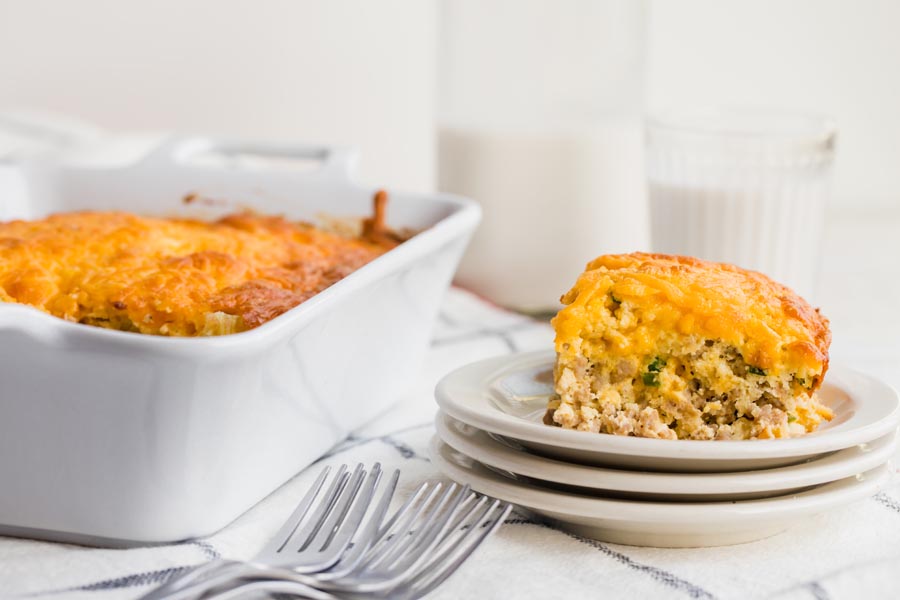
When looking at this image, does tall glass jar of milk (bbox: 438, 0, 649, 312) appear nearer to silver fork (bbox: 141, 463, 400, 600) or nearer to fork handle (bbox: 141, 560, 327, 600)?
silver fork (bbox: 141, 463, 400, 600)

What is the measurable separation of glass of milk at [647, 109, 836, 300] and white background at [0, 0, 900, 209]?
1.39 metres

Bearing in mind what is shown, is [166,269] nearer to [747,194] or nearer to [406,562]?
[406,562]

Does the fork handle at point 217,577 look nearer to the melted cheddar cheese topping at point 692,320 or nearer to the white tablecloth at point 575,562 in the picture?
the white tablecloth at point 575,562

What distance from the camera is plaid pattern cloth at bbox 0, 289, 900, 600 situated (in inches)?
54.1

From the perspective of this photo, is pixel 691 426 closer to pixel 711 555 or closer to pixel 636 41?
pixel 711 555

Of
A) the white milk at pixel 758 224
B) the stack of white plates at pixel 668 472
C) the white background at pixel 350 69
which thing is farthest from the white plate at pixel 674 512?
the white background at pixel 350 69

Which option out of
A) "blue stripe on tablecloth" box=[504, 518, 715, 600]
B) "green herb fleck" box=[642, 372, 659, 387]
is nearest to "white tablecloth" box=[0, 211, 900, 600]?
"blue stripe on tablecloth" box=[504, 518, 715, 600]

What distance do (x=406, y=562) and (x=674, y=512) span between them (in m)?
0.33

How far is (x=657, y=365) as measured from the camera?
155 centimetres

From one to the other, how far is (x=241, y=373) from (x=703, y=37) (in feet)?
9.57

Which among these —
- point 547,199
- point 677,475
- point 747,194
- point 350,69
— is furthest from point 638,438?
point 350,69

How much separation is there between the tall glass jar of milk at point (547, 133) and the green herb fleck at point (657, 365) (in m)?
1.32

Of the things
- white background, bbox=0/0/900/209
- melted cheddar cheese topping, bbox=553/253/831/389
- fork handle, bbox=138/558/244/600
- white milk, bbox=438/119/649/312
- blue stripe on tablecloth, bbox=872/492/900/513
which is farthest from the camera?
white background, bbox=0/0/900/209

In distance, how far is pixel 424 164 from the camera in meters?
4.43
